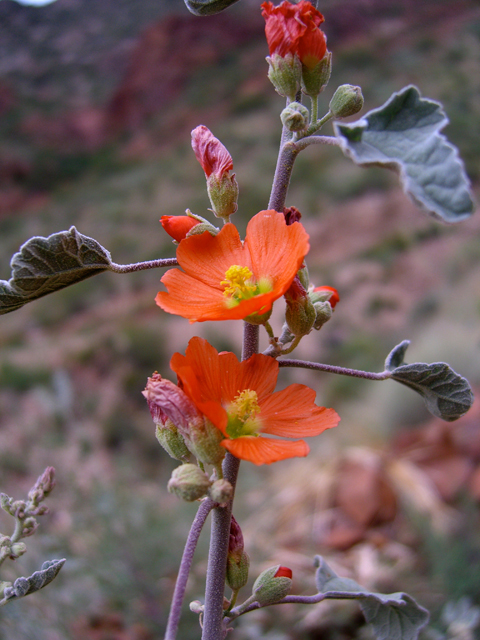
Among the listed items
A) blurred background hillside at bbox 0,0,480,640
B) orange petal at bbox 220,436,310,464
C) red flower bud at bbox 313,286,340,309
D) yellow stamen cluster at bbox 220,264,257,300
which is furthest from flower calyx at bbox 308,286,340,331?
blurred background hillside at bbox 0,0,480,640

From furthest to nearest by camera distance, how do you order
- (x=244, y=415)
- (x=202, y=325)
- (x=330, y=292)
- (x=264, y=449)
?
(x=202, y=325), (x=330, y=292), (x=244, y=415), (x=264, y=449)

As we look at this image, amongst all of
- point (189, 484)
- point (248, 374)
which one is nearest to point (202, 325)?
point (248, 374)

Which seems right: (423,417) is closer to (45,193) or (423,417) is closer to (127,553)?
(127,553)

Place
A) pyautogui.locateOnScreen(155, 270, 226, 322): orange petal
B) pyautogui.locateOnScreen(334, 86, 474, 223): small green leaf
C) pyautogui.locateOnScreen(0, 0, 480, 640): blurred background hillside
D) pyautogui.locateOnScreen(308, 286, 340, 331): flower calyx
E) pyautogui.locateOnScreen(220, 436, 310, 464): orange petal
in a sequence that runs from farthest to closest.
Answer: pyautogui.locateOnScreen(0, 0, 480, 640): blurred background hillside
pyautogui.locateOnScreen(308, 286, 340, 331): flower calyx
pyautogui.locateOnScreen(155, 270, 226, 322): orange petal
pyautogui.locateOnScreen(220, 436, 310, 464): orange petal
pyautogui.locateOnScreen(334, 86, 474, 223): small green leaf

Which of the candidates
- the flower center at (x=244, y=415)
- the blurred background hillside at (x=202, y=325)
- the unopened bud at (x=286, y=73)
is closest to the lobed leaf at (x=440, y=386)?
the flower center at (x=244, y=415)

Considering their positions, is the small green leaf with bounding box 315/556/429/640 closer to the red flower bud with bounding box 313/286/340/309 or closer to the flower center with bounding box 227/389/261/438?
the flower center with bounding box 227/389/261/438

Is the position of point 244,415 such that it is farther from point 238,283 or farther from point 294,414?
point 238,283
